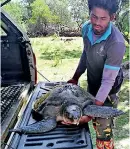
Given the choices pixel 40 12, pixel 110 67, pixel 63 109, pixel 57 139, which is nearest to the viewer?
pixel 57 139

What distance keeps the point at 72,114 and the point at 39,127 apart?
0.25 m

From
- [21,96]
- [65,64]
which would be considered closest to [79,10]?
[65,64]

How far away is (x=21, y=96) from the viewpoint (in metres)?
2.95

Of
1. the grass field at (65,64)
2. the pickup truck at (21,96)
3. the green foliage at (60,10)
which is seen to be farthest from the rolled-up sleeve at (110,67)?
the green foliage at (60,10)

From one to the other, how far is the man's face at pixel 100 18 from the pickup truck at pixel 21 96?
801 millimetres

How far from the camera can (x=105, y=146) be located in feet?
8.47

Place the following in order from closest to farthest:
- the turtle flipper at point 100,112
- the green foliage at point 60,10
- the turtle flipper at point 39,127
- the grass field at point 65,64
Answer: the turtle flipper at point 39,127 < the turtle flipper at point 100,112 < the grass field at point 65,64 < the green foliage at point 60,10

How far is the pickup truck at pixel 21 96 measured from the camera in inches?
82.4

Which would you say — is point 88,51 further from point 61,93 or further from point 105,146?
point 105,146

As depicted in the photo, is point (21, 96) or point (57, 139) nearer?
point (57, 139)

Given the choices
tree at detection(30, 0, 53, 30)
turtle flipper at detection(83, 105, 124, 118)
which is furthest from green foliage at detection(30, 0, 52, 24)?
turtle flipper at detection(83, 105, 124, 118)

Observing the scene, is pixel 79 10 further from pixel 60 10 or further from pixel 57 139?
pixel 57 139

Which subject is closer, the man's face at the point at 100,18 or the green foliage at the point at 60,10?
the man's face at the point at 100,18

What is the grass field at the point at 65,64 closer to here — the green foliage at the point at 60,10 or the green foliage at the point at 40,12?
the green foliage at the point at 60,10
